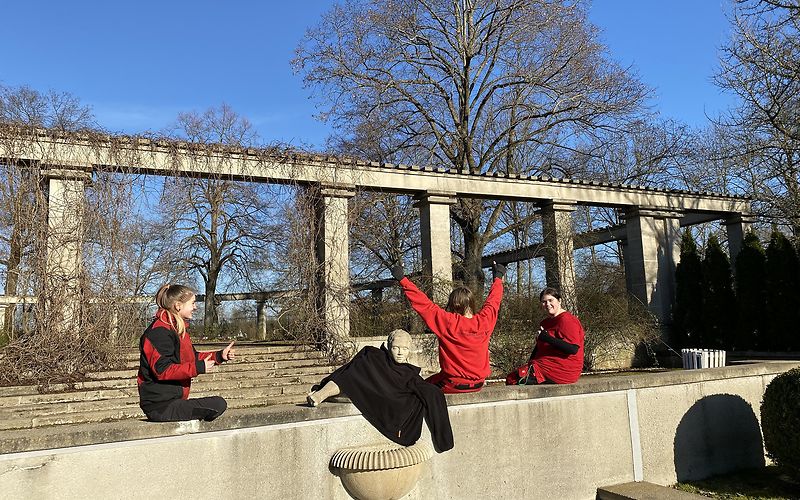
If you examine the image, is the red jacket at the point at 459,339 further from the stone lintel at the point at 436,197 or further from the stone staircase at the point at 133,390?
the stone lintel at the point at 436,197

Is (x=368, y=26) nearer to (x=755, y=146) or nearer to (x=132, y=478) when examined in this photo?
(x=755, y=146)

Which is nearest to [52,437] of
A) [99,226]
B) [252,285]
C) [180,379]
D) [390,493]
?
[180,379]

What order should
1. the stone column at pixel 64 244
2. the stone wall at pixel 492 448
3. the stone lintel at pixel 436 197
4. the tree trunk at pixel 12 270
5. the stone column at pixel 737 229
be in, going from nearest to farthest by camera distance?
the stone wall at pixel 492 448 < the stone column at pixel 64 244 < the tree trunk at pixel 12 270 < the stone lintel at pixel 436 197 < the stone column at pixel 737 229

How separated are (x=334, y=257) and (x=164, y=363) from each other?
8726 mm

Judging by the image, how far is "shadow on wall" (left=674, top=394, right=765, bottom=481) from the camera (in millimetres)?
5961

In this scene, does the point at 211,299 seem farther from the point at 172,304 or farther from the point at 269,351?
the point at 172,304

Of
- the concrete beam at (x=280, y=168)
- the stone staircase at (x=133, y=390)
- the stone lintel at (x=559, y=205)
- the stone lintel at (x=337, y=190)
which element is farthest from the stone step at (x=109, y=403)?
the stone lintel at (x=559, y=205)

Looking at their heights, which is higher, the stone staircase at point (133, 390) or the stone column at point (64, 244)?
the stone column at point (64, 244)

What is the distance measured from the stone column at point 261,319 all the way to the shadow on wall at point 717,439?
2074 cm

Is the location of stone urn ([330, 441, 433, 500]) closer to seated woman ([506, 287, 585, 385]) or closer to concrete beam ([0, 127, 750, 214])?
seated woman ([506, 287, 585, 385])

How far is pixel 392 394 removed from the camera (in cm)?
442

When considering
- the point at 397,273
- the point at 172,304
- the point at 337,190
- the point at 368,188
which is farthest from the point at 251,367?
the point at 172,304

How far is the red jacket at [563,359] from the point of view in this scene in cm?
562

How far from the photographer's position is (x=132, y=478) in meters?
3.65
